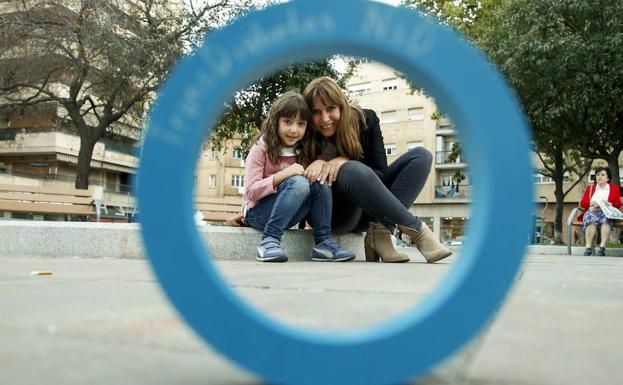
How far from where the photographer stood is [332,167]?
381 centimetres

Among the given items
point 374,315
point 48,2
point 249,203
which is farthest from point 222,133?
point 374,315

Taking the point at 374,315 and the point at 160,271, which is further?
the point at 374,315

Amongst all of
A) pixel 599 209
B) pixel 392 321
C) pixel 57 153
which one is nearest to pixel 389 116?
pixel 57 153

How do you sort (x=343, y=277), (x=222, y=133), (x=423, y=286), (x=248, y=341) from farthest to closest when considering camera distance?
(x=222, y=133)
(x=343, y=277)
(x=423, y=286)
(x=248, y=341)

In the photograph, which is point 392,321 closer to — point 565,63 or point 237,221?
point 237,221

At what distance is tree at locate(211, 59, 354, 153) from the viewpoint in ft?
38.1

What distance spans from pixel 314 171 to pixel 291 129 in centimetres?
31

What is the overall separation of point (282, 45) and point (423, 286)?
1637 mm

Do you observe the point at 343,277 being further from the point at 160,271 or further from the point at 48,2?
the point at 48,2

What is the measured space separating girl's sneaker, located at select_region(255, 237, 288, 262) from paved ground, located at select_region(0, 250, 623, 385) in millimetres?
1392

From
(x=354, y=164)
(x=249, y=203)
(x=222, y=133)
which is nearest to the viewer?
(x=354, y=164)

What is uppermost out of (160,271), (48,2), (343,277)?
(48,2)

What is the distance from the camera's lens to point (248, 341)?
77 cm

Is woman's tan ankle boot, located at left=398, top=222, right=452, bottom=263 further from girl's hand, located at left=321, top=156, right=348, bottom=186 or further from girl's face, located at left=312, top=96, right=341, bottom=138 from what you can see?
girl's face, located at left=312, top=96, right=341, bottom=138
